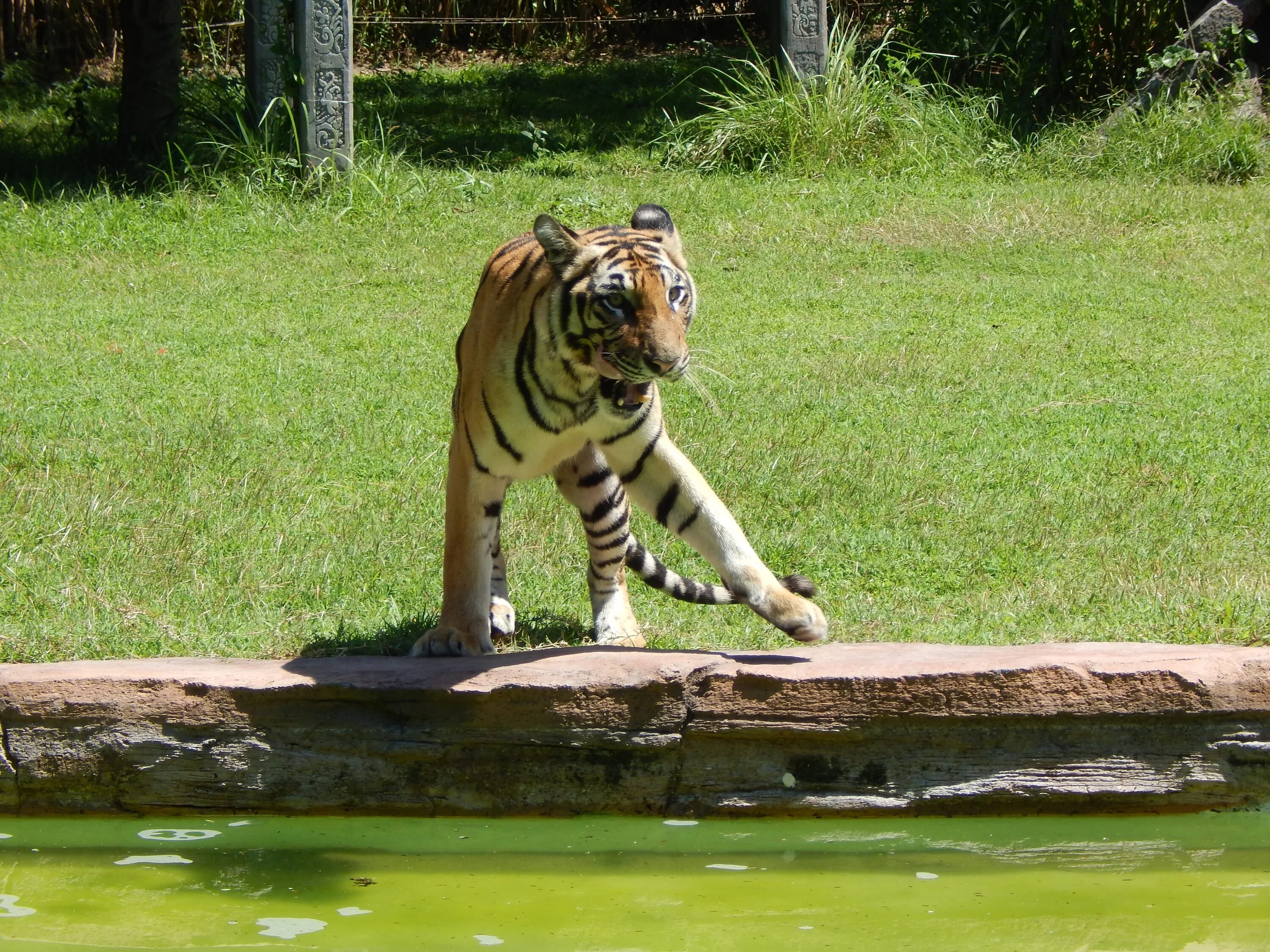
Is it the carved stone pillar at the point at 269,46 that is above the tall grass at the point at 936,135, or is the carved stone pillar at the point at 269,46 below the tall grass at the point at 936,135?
above

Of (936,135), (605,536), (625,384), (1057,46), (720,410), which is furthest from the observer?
(1057,46)

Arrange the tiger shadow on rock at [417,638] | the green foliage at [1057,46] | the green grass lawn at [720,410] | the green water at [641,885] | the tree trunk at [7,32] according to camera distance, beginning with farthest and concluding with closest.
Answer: the tree trunk at [7,32], the green foliage at [1057,46], the green grass lawn at [720,410], the tiger shadow on rock at [417,638], the green water at [641,885]

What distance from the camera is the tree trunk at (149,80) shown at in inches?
484

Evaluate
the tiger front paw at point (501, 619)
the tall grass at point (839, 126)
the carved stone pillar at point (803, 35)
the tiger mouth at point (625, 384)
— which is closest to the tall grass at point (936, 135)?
the tall grass at point (839, 126)

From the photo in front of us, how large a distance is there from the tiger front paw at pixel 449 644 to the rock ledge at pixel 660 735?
0.39 m

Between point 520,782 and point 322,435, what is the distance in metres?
3.45

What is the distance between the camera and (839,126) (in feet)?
41.8

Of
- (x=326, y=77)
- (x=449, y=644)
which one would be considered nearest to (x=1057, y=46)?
(x=326, y=77)

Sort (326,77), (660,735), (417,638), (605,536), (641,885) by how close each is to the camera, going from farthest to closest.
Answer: (326,77) < (605,536) < (417,638) < (660,735) < (641,885)

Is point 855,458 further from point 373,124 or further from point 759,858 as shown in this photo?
point 373,124

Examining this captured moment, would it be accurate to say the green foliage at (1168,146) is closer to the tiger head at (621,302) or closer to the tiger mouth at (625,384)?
the tiger head at (621,302)

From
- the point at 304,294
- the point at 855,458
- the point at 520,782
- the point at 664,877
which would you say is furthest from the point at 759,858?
the point at 304,294

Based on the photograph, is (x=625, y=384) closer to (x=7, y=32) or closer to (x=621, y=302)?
(x=621, y=302)

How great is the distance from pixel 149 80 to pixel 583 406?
9511mm
